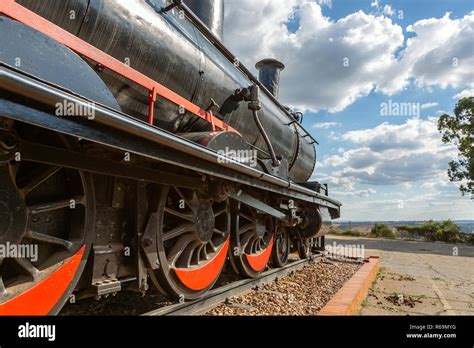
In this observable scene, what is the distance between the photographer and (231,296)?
11.7 feet

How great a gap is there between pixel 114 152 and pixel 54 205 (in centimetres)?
43

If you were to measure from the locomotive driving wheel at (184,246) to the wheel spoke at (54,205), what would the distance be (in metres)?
0.73

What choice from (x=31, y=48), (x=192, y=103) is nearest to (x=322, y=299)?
(x=192, y=103)

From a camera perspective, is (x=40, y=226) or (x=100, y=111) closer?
(x=100, y=111)

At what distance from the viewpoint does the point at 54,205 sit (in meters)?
1.89

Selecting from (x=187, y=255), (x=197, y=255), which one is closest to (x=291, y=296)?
(x=197, y=255)

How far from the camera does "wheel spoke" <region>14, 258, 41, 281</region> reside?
170 centimetres

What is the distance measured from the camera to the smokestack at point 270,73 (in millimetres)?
7051

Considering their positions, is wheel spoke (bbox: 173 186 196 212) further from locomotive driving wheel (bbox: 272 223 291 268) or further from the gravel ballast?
locomotive driving wheel (bbox: 272 223 291 268)

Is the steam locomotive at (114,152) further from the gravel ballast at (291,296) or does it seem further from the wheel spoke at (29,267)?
the gravel ballast at (291,296)

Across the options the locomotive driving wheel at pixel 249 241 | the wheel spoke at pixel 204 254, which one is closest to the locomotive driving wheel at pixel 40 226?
the wheel spoke at pixel 204 254

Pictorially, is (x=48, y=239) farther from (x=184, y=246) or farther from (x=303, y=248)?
(x=303, y=248)

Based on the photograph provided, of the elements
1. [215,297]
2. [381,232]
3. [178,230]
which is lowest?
[381,232]

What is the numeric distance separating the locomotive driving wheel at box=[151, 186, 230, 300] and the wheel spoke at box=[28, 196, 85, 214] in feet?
2.41
